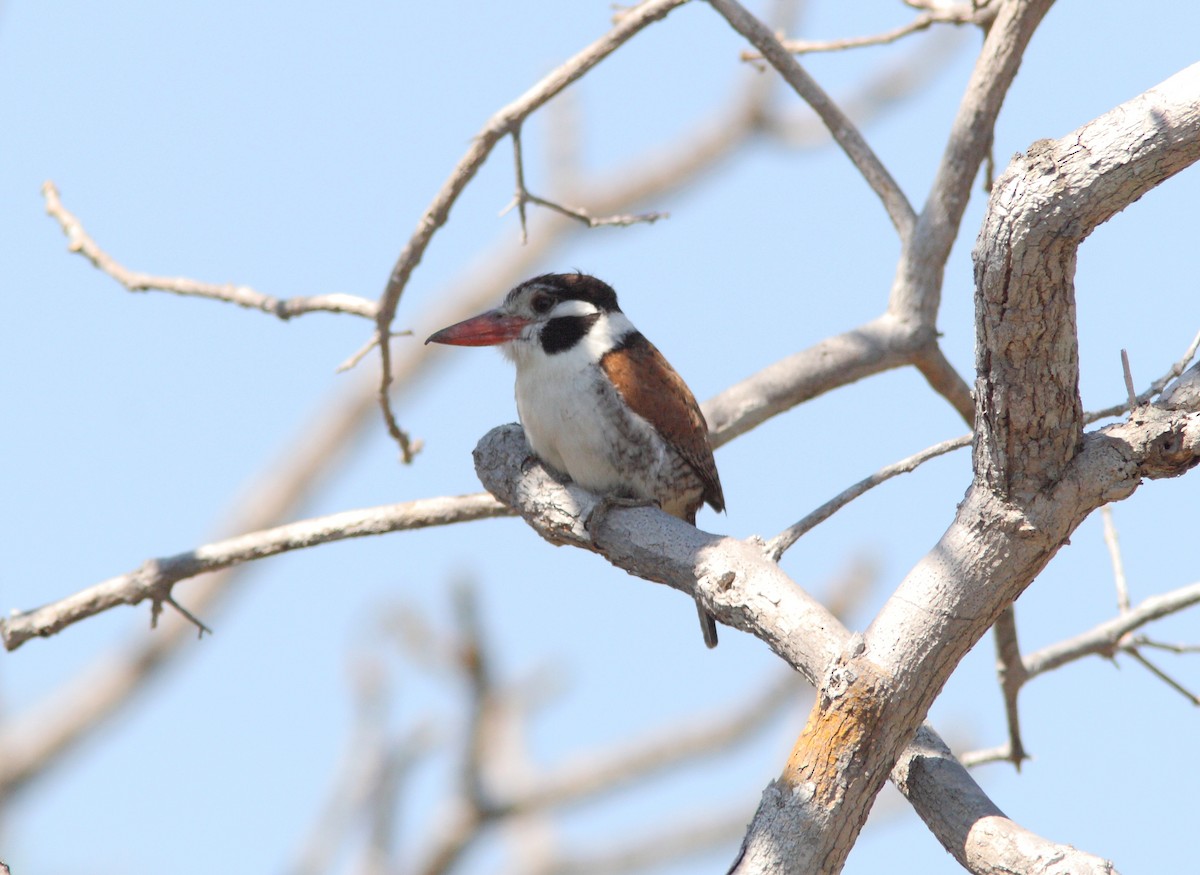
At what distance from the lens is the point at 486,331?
4645mm

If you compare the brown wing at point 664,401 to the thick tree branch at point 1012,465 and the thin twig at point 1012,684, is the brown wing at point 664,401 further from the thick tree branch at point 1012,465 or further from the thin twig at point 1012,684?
the thick tree branch at point 1012,465

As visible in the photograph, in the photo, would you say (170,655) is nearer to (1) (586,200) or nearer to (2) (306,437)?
(2) (306,437)

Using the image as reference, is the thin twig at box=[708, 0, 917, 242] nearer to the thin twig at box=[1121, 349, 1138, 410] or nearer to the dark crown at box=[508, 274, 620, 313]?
the dark crown at box=[508, 274, 620, 313]

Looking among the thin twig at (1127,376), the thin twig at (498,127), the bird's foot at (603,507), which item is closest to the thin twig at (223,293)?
the thin twig at (498,127)

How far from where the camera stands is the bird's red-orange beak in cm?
462

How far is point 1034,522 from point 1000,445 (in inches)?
7.5

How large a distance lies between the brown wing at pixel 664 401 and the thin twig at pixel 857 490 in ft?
3.31

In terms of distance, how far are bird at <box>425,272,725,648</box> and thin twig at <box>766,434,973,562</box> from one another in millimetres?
711

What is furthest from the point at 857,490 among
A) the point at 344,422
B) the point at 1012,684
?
the point at 344,422

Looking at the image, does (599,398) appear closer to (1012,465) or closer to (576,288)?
(576,288)

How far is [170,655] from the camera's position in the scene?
10.8 metres

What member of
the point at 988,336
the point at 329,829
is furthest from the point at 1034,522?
the point at 329,829

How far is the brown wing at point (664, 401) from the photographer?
435 cm

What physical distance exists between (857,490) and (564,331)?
148 centimetres
